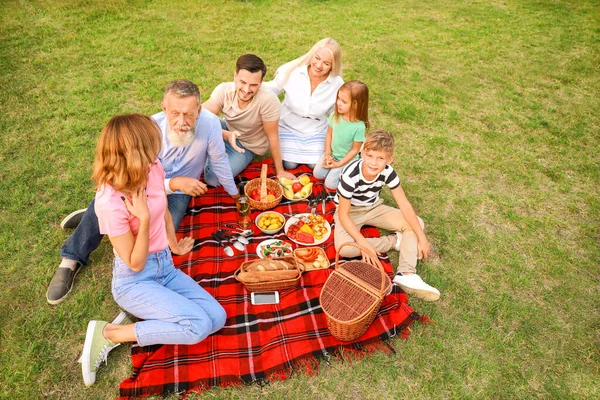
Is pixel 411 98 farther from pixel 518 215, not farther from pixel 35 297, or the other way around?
pixel 35 297

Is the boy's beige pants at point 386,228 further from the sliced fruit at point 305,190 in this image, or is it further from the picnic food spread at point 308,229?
the sliced fruit at point 305,190

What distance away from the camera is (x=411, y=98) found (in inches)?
326

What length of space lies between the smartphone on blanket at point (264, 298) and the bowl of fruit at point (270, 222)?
2.98ft

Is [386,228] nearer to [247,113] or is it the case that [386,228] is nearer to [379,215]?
[379,215]

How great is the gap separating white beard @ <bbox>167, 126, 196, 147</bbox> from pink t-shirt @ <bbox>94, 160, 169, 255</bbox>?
72 cm

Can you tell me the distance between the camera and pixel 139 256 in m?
3.41

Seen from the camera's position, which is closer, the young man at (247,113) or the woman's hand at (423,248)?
the woman's hand at (423,248)

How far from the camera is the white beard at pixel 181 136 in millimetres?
4374

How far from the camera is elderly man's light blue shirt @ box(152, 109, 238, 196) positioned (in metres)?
4.68

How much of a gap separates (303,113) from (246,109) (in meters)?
1.08

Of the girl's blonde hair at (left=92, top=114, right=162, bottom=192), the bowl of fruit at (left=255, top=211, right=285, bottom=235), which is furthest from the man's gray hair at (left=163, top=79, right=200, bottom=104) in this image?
the bowl of fruit at (left=255, top=211, right=285, bottom=235)

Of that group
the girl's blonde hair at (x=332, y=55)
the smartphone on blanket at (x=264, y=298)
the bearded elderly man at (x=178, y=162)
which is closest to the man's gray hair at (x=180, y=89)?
the bearded elderly man at (x=178, y=162)

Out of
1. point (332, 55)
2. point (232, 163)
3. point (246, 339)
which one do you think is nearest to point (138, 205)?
point (246, 339)

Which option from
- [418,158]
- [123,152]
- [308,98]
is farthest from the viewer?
[418,158]
